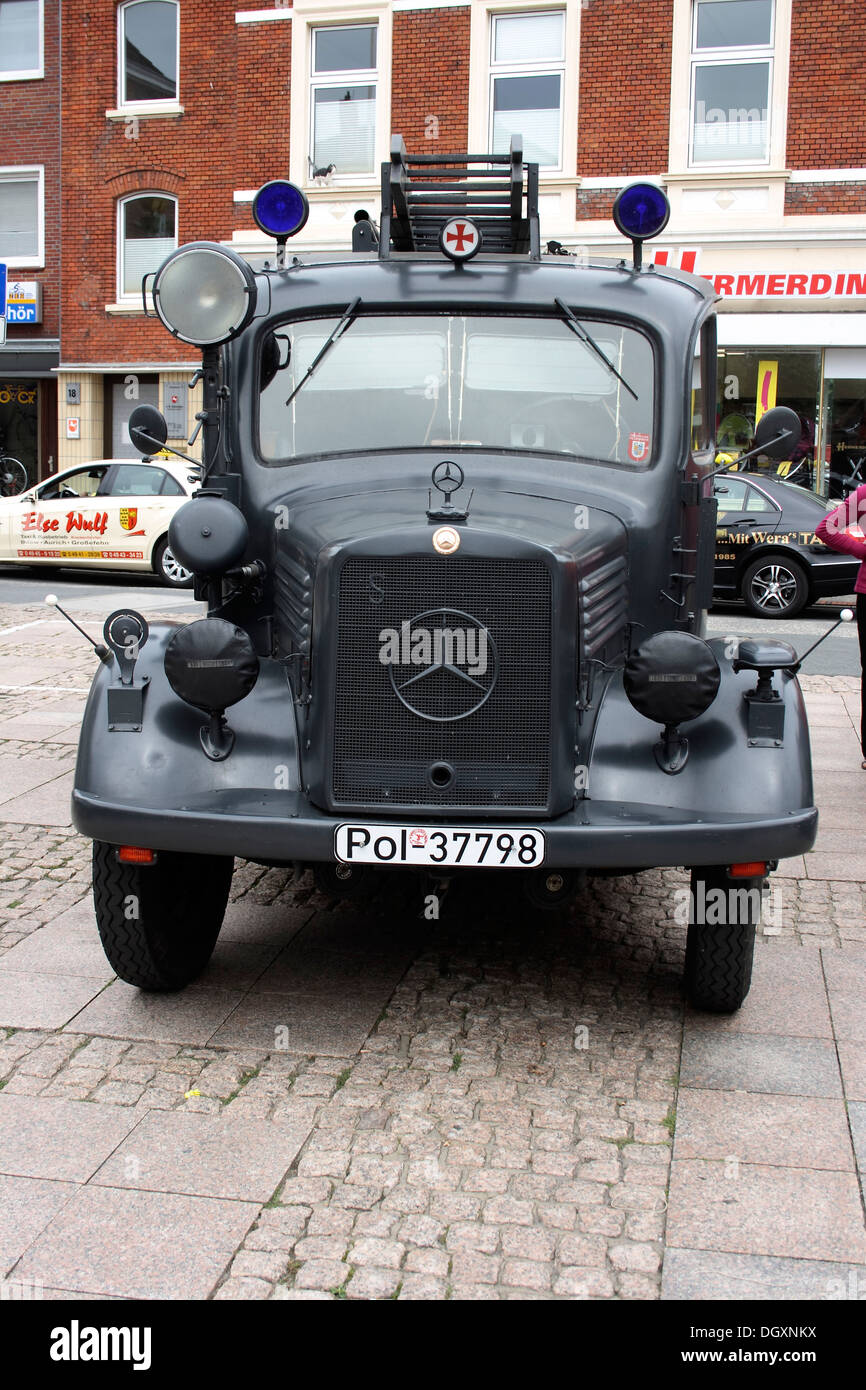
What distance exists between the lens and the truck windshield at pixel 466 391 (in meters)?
5.14

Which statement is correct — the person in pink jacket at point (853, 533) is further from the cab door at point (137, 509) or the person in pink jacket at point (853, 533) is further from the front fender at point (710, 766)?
the cab door at point (137, 509)

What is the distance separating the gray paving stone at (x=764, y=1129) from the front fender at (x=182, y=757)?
4.78ft

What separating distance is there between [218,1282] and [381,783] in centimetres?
150

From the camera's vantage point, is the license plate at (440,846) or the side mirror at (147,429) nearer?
the license plate at (440,846)

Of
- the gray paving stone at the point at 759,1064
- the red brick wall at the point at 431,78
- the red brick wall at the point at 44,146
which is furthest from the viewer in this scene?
the red brick wall at the point at 44,146

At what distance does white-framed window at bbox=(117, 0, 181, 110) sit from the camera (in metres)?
24.4

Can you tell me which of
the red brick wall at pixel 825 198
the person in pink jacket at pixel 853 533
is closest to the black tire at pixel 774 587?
the person in pink jacket at pixel 853 533

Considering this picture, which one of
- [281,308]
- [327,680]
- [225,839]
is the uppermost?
[281,308]

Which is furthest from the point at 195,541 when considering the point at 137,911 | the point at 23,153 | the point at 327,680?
the point at 23,153

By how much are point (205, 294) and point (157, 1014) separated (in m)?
2.39

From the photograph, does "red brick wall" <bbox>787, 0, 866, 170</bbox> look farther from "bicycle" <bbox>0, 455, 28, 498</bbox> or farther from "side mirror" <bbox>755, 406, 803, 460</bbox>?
"side mirror" <bbox>755, 406, 803, 460</bbox>
